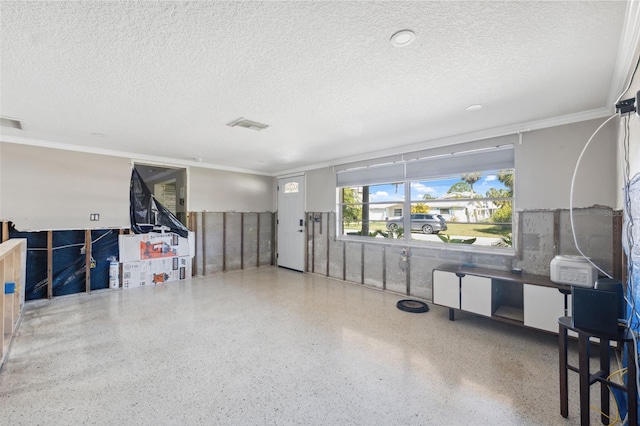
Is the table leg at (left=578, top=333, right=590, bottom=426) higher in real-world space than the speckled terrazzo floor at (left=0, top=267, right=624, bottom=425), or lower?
higher

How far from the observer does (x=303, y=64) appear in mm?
2082

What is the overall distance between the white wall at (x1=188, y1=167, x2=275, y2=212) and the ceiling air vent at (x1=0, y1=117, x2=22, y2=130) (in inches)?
103

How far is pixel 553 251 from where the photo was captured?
3.21 m

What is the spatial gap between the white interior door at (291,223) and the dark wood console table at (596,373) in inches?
194

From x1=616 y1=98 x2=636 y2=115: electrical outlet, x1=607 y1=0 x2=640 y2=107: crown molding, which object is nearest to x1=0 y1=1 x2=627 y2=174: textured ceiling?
x1=607 y1=0 x2=640 y2=107: crown molding

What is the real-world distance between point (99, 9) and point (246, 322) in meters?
3.12

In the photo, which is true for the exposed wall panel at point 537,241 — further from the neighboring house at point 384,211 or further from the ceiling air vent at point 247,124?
the ceiling air vent at point 247,124

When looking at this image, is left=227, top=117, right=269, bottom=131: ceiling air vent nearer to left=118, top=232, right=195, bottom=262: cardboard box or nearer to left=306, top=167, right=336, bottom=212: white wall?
left=306, top=167, right=336, bottom=212: white wall

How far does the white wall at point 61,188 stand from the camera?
4113 millimetres

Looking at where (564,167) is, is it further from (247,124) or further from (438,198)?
(247,124)

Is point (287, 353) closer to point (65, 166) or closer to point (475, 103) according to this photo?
point (475, 103)

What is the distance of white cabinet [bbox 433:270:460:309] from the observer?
135 inches

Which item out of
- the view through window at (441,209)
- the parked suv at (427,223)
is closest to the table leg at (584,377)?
the view through window at (441,209)

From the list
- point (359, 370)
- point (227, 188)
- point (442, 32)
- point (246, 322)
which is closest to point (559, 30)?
point (442, 32)
